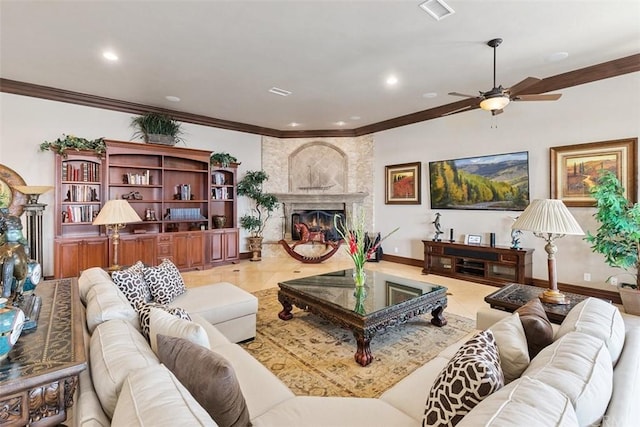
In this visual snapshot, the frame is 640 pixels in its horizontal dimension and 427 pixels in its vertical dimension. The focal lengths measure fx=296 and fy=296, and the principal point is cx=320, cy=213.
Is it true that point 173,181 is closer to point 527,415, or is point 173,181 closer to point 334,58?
point 334,58

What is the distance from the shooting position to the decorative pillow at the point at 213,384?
3.52 feet

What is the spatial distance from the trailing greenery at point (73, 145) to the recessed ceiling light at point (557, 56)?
6.63m

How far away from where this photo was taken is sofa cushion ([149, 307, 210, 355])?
136 centimetres

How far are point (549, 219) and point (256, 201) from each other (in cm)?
589

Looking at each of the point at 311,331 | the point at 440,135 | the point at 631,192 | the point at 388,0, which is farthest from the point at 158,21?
the point at 631,192

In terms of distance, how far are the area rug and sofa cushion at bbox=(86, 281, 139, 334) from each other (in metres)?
1.23

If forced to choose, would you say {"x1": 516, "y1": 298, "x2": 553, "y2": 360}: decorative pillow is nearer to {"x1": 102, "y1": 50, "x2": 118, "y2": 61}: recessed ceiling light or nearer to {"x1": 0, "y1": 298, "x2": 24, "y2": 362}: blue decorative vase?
{"x1": 0, "y1": 298, "x2": 24, "y2": 362}: blue decorative vase

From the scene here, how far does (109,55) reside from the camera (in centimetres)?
364

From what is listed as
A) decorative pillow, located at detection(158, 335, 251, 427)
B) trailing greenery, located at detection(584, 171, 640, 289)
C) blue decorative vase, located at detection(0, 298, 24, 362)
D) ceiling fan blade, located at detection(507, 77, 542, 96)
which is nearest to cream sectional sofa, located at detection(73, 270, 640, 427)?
decorative pillow, located at detection(158, 335, 251, 427)

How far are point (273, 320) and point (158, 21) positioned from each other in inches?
132

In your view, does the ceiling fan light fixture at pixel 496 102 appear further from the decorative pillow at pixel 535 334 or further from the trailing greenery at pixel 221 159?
the trailing greenery at pixel 221 159

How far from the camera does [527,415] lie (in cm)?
74

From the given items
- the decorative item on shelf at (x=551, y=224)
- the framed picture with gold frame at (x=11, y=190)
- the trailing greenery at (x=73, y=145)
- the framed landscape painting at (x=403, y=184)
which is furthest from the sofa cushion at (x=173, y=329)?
the framed landscape painting at (x=403, y=184)

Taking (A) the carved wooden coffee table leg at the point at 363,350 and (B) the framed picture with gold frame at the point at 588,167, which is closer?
(A) the carved wooden coffee table leg at the point at 363,350
